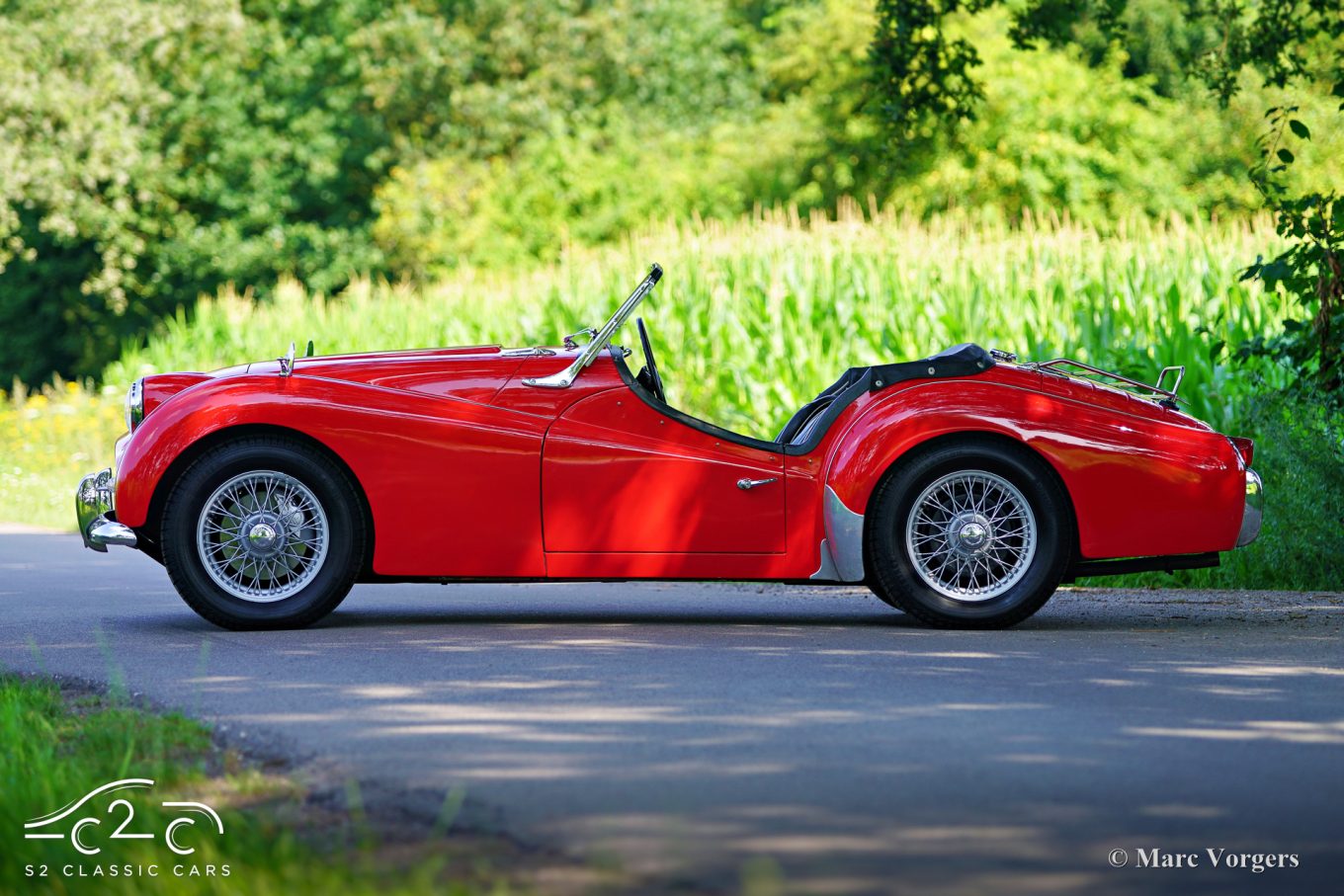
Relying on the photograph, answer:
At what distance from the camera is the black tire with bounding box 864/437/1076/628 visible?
796 cm

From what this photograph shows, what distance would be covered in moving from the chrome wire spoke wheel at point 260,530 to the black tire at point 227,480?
3cm

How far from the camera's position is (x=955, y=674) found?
6602mm

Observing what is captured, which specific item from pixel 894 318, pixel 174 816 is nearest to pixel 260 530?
pixel 174 816

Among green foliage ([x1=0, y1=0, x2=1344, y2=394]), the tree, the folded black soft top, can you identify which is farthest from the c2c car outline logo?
green foliage ([x1=0, y1=0, x2=1344, y2=394])

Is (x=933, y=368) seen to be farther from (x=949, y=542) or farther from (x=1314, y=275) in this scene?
(x=1314, y=275)

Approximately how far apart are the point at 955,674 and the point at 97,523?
387 cm

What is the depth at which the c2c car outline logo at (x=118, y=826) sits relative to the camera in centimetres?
407

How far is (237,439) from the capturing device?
7.91m

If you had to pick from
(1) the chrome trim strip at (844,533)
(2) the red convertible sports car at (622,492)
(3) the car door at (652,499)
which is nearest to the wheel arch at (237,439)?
(2) the red convertible sports car at (622,492)

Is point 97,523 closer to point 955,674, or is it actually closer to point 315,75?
point 955,674

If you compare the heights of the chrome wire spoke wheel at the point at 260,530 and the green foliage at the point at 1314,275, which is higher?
the green foliage at the point at 1314,275

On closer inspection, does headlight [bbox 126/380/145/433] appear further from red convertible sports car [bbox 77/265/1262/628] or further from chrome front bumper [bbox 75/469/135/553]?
chrome front bumper [bbox 75/469/135/553]

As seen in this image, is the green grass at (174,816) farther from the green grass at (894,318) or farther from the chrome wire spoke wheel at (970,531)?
the green grass at (894,318)

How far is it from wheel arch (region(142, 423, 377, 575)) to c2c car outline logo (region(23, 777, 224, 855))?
334 centimetres
